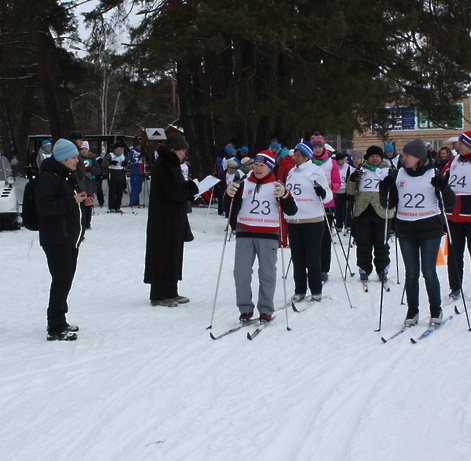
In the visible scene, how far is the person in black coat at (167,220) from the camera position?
9.42m

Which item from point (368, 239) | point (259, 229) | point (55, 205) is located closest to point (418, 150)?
point (259, 229)

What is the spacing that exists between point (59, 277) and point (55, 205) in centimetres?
76

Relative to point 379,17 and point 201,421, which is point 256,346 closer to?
point 201,421

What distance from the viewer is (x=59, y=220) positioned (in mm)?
7625

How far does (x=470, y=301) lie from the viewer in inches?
374

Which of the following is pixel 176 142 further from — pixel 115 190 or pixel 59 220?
pixel 115 190

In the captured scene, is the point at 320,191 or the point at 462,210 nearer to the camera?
the point at 462,210

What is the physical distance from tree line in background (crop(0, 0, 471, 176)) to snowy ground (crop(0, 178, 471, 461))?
922cm

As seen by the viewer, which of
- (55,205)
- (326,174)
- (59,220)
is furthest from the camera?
(326,174)

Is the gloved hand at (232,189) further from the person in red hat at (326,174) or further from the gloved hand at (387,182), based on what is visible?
the person in red hat at (326,174)

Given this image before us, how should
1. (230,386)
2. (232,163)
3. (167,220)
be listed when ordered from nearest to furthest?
(230,386)
(167,220)
(232,163)

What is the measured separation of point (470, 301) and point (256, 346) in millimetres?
3486

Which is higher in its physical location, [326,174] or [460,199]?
[326,174]

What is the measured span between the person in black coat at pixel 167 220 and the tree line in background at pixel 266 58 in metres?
8.18
